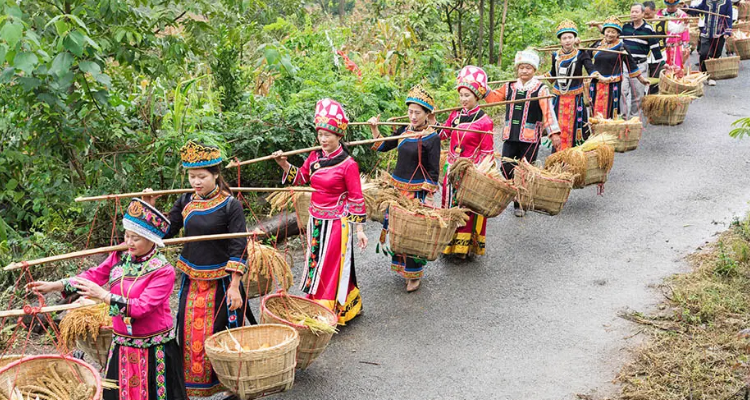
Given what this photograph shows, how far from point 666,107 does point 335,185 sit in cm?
737

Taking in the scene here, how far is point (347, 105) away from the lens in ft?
31.8

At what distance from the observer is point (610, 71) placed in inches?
433

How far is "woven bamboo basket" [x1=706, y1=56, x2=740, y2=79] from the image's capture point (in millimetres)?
15016

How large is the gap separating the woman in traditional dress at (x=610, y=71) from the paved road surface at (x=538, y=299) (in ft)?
2.96

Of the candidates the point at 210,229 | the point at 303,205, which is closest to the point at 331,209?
the point at 210,229

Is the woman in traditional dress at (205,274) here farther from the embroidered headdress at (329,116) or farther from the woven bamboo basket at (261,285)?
the embroidered headdress at (329,116)

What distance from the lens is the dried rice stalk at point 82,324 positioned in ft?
16.8

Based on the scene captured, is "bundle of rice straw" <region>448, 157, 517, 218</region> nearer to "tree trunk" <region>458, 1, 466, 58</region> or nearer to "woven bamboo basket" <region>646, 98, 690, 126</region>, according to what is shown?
"woven bamboo basket" <region>646, 98, 690, 126</region>

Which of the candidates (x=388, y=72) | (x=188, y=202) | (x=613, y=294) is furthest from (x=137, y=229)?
(x=388, y=72)

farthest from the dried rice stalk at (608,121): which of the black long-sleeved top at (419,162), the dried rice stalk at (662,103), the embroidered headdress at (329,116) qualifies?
the embroidered headdress at (329,116)

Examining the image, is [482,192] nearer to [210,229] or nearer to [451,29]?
[210,229]

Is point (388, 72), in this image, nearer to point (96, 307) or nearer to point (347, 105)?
point (347, 105)

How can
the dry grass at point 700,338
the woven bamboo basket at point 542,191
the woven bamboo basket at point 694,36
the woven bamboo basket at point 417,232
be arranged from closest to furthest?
the dry grass at point 700,338
the woven bamboo basket at point 417,232
the woven bamboo basket at point 542,191
the woven bamboo basket at point 694,36

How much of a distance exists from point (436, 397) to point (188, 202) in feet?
7.18
